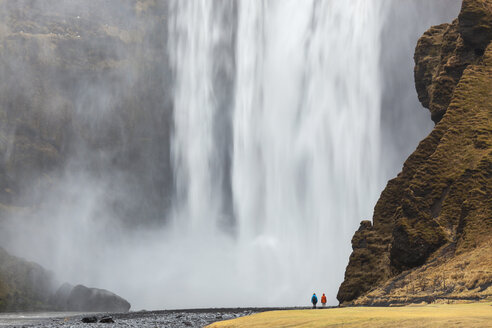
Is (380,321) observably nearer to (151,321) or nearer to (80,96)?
(151,321)

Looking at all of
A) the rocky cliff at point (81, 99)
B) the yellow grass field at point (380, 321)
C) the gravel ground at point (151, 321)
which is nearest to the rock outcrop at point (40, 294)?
the rocky cliff at point (81, 99)

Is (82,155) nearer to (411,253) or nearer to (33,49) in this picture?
(33,49)

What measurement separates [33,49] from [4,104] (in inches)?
496

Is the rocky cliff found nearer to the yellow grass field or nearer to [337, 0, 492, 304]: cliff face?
[337, 0, 492, 304]: cliff face

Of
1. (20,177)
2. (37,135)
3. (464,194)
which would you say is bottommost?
(464,194)

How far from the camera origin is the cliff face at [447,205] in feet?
60.5

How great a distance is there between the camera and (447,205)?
22516mm

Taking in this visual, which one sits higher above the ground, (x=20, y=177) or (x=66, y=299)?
(x=20, y=177)

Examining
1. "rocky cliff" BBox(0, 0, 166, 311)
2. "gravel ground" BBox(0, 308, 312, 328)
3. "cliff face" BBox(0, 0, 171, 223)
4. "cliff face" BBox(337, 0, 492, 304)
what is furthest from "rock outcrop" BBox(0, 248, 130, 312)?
"cliff face" BBox(337, 0, 492, 304)

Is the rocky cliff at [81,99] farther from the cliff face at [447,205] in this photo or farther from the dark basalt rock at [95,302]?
the cliff face at [447,205]

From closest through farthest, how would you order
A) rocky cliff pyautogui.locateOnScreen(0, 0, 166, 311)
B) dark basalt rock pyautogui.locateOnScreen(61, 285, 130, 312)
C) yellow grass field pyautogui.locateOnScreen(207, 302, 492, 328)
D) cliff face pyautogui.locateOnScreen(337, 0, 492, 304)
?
1. yellow grass field pyautogui.locateOnScreen(207, 302, 492, 328)
2. cliff face pyautogui.locateOnScreen(337, 0, 492, 304)
3. dark basalt rock pyautogui.locateOnScreen(61, 285, 130, 312)
4. rocky cliff pyautogui.locateOnScreen(0, 0, 166, 311)

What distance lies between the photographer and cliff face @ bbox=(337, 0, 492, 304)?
18438 mm

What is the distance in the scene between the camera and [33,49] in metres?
110

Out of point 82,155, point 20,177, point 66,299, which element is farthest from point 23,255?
point 66,299
